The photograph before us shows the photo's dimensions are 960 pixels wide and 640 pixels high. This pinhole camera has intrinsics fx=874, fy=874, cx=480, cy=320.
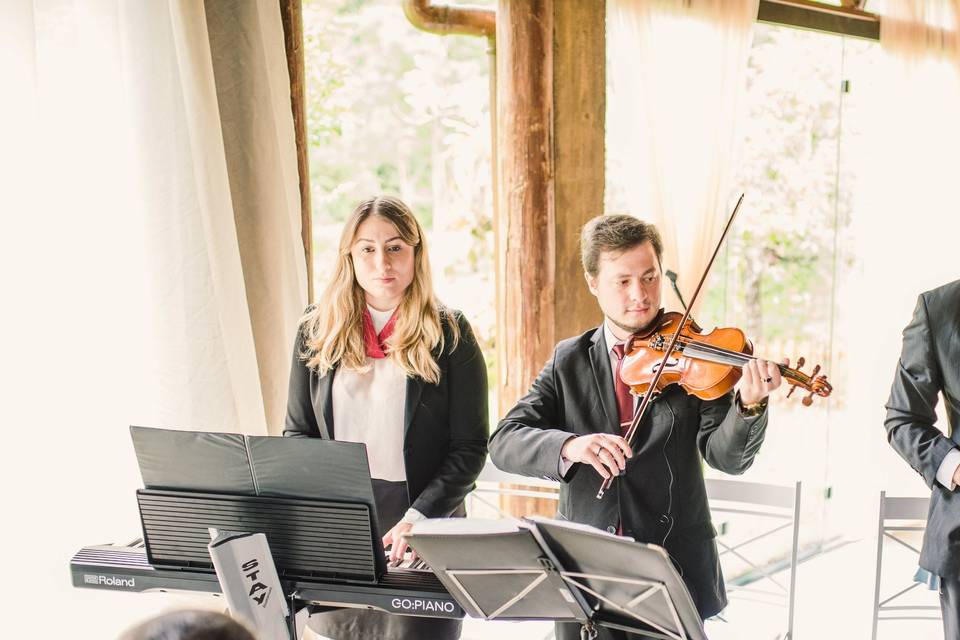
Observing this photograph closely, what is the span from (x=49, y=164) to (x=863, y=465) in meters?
4.11

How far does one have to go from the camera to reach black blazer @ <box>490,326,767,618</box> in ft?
5.96

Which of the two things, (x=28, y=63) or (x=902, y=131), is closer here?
(x=28, y=63)

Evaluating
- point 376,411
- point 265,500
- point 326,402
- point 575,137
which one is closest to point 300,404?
point 326,402

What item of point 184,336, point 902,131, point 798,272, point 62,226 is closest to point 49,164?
point 62,226

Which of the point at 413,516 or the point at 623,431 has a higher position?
the point at 623,431

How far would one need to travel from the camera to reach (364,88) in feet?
11.7

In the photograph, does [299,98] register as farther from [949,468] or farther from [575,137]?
[949,468]

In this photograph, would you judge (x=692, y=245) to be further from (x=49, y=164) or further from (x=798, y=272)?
(x=49, y=164)

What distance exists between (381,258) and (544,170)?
4.79ft

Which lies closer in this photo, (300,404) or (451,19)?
(300,404)

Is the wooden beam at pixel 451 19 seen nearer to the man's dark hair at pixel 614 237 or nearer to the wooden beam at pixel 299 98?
the wooden beam at pixel 299 98

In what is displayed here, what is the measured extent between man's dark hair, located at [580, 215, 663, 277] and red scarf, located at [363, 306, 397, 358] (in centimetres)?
49

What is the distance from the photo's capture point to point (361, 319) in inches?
82.7

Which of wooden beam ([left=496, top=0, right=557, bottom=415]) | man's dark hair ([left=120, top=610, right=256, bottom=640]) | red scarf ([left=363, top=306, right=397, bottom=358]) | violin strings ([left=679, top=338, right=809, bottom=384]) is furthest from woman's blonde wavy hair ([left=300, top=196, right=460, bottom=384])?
wooden beam ([left=496, top=0, right=557, bottom=415])
